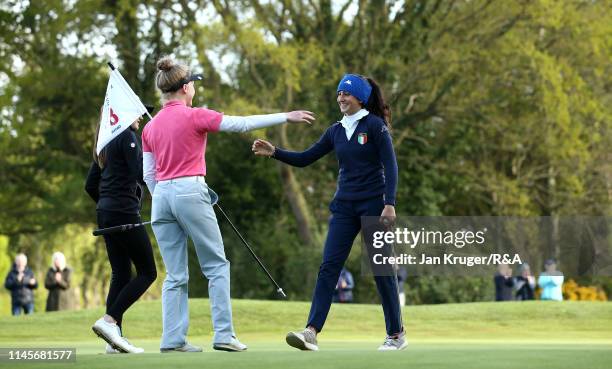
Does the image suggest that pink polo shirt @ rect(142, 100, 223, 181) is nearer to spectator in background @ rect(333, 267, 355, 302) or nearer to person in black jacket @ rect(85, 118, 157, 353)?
person in black jacket @ rect(85, 118, 157, 353)

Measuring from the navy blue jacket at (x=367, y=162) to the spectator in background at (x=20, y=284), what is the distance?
562 inches

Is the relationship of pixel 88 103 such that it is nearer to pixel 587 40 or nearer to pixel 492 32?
pixel 492 32

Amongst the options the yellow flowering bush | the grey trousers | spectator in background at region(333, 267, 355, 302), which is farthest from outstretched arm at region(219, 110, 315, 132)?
the yellow flowering bush

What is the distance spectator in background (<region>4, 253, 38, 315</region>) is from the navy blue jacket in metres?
14.3

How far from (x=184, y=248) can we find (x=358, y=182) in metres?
1.30

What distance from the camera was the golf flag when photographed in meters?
9.39

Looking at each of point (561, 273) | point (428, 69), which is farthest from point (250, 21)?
point (561, 273)

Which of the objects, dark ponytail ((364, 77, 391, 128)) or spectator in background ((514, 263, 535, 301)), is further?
spectator in background ((514, 263, 535, 301))

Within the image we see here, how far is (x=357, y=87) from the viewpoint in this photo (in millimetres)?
8984

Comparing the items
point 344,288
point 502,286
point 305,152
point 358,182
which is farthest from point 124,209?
point 344,288

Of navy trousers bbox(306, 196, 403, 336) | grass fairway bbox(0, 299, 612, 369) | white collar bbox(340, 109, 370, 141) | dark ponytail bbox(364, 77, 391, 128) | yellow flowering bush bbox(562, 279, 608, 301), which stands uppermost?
dark ponytail bbox(364, 77, 391, 128)

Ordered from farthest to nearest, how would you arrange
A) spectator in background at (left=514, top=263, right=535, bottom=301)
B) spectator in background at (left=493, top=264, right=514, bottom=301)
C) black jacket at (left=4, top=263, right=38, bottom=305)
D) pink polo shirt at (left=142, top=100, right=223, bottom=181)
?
black jacket at (left=4, top=263, right=38, bottom=305) → spectator in background at (left=514, top=263, right=535, bottom=301) → spectator in background at (left=493, top=264, right=514, bottom=301) → pink polo shirt at (left=142, top=100, right=223, bottom=181)

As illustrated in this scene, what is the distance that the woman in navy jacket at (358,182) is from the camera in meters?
8.86

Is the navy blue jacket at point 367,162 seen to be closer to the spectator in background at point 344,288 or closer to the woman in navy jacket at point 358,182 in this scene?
the woman in navy jacket at point 358,182
